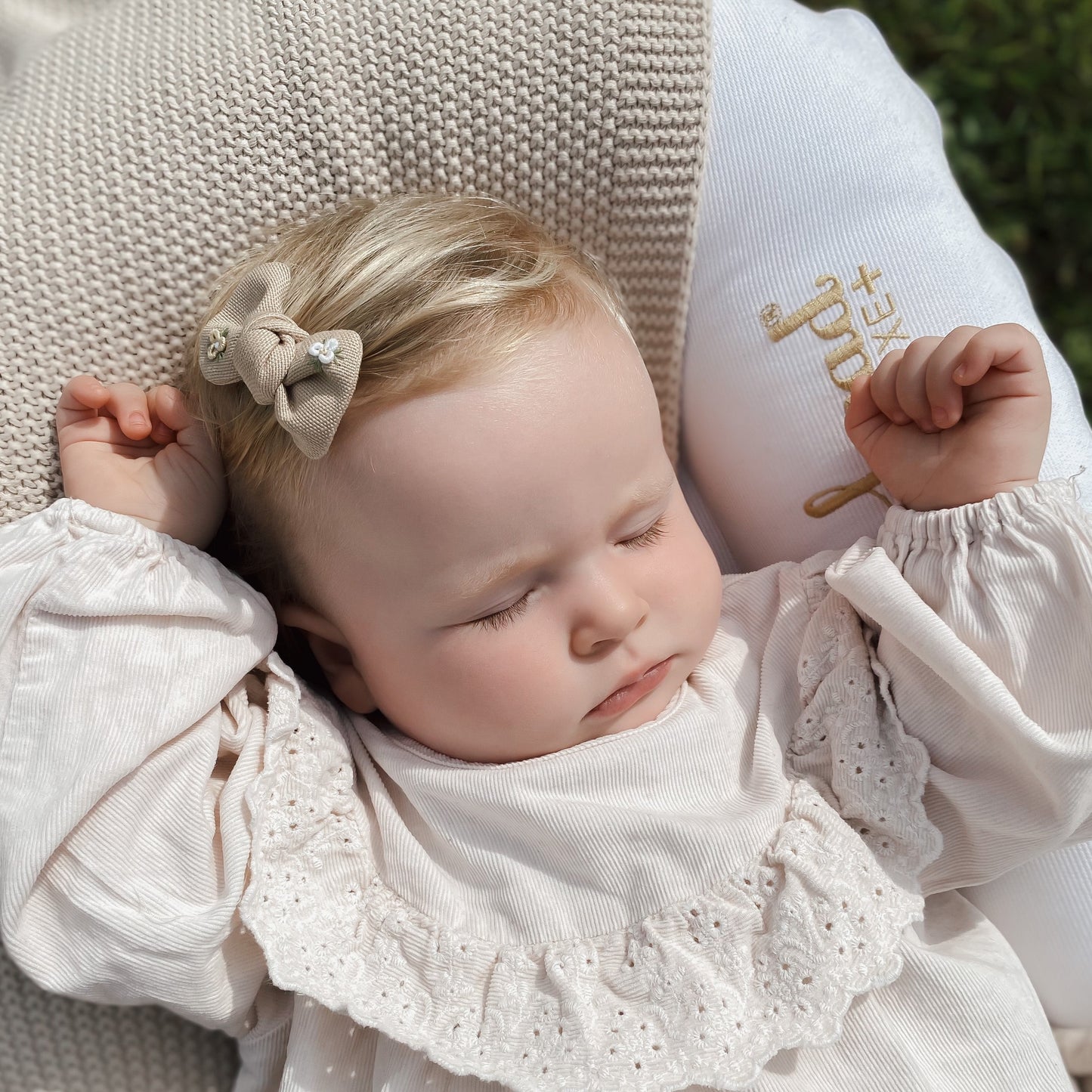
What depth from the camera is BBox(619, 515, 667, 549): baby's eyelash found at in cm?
128

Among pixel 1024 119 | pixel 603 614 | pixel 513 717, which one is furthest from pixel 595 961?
pixel 1024 119

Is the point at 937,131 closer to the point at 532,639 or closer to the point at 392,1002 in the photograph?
the point at 532,639

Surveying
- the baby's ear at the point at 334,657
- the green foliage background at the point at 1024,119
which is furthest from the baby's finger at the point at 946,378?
the green foliage background at the point at 1024,119

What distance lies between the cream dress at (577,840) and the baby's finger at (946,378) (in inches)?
4.4

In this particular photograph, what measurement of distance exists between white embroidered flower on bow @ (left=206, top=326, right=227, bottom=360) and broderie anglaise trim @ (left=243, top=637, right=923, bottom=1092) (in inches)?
15.1

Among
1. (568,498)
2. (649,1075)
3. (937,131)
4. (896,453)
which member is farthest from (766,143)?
(649,1075)

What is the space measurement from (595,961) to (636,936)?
2.1 inches

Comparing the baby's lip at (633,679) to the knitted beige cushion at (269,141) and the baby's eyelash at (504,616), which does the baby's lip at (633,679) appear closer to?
the baby's eyelash at (504,616)

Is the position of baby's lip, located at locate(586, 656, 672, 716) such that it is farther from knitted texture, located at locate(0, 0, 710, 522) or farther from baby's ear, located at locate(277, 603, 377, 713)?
knitted texture, located at locate(0, 0, 710, 522)

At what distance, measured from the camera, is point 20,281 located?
4.39ft

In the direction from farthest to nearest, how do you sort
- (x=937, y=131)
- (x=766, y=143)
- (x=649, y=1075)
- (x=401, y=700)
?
(x=937, y=131)
(x=766, y=143)
(x=401, y=700)
(x=649, y=1075)

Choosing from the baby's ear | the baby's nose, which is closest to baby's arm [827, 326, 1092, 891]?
the baby's nose

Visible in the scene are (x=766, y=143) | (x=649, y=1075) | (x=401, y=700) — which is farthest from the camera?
(x=766, y=143)

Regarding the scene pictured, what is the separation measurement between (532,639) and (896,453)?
1.57ft
